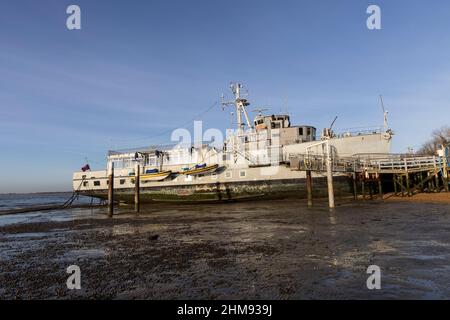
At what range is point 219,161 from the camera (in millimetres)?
33969

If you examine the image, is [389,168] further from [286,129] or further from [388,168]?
[286,129]

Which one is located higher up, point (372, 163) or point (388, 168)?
point (372, 163)

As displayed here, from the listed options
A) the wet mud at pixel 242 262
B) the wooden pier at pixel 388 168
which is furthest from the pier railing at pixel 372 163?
the wet mud at pixel 242 262

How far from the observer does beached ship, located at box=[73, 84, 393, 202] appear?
101 feet

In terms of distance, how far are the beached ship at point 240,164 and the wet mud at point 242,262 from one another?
14.8 metres

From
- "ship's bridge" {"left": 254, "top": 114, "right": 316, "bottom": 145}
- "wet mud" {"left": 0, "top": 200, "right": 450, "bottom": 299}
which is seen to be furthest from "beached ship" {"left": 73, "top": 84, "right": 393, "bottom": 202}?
"wet mud" {"left": 0, "top": 200, "right": 450, "bottom": 299}

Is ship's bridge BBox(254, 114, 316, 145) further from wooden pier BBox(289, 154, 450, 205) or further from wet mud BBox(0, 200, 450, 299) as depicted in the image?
wet mud BBox(0, 200, 450, 299)

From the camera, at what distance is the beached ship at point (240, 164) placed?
3066 centimetres

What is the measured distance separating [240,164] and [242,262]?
23.9m

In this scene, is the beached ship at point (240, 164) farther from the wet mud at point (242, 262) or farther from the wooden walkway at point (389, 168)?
the wet mud at point (242, 262)

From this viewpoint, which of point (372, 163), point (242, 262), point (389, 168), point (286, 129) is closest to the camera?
point (242, 262)

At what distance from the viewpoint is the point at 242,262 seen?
9.13 m

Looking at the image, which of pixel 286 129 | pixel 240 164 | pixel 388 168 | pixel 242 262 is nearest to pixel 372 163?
pixel 388 168

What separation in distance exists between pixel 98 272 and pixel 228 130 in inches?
1076
